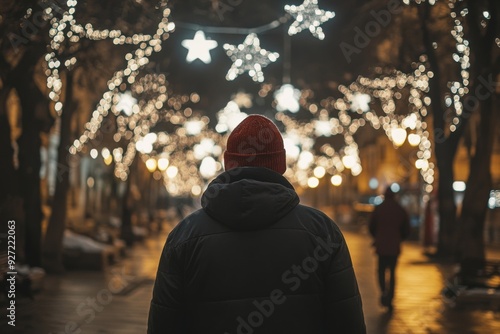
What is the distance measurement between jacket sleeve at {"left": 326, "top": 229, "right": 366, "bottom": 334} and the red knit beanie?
1.50ft

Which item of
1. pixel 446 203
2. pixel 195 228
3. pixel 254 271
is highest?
pixel 195 228

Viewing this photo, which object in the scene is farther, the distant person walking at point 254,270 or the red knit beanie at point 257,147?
the red knit beanie at point 257,147

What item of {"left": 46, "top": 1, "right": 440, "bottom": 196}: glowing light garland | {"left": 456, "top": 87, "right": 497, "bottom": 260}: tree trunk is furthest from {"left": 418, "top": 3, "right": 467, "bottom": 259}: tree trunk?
{"left": 456, "top": 87, "right": 497, "bottom": 260}: tree trunk

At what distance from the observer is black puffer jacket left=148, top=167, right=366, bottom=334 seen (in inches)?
129

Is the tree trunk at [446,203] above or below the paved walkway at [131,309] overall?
above

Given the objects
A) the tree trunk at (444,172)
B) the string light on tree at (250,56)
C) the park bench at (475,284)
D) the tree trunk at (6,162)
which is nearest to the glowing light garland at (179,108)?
the string light on tree at (250,56)

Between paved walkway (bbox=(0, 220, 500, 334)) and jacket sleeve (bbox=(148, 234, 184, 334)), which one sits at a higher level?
jacket sleeve (bbox=(148, 234, 184, 334))

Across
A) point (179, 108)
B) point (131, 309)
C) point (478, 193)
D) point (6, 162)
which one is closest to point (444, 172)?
point (478, 193)

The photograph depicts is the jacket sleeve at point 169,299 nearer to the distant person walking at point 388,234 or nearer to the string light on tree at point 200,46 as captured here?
the distant person walking at point 388,234

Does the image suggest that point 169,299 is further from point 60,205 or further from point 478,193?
point 60,205

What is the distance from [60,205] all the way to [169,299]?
16.9 metres

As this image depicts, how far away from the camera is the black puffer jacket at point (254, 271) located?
3.28 m

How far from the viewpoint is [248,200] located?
3283 millimetres

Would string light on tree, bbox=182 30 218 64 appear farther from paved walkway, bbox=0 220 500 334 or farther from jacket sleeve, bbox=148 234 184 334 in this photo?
jacket sleeve, bbox=148 234 184 334
